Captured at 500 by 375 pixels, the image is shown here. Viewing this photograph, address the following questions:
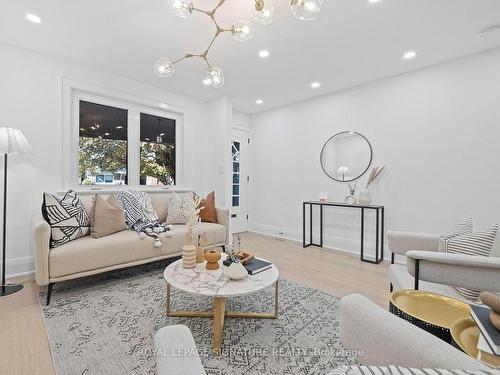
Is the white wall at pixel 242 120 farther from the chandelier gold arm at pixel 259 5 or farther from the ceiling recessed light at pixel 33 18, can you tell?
the chandelier gold arm at pixel 259 5

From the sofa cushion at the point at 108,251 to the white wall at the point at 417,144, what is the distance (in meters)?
2.53

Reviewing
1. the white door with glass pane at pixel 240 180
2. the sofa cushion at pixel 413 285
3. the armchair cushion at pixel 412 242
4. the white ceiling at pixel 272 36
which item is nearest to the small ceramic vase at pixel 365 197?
the armchair cushion at pixel 412 242

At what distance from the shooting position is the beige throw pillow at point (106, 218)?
2.62 m

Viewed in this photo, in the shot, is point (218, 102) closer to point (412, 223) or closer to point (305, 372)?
point (412, 223)

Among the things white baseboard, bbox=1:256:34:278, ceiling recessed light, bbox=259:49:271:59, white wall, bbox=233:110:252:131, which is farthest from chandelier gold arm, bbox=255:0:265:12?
Answer: white baseboard, bbox=1:256:34:278

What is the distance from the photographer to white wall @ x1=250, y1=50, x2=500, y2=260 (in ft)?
9.11

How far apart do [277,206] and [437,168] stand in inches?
106

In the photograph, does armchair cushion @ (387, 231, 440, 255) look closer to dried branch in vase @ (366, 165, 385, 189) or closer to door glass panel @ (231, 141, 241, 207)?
dried branch in vase @ (366, 165, 385, 189)

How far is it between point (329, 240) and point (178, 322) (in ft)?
9.76

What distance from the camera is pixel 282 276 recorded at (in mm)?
2811

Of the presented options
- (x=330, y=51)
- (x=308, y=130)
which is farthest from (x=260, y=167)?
(x=330, y=51)

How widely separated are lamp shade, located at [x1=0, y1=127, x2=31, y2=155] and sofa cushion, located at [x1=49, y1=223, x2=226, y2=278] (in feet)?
3.40

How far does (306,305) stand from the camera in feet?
6.97

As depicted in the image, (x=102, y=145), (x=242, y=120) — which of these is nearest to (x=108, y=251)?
(x=102, y=145)
